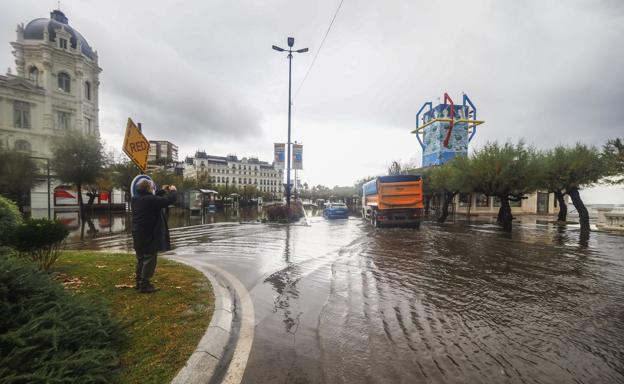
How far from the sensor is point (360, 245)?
11.2 meters

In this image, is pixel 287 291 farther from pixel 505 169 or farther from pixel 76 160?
pixel 76 160

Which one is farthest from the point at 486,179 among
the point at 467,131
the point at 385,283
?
the point at 467,131

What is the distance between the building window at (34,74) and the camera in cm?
3856

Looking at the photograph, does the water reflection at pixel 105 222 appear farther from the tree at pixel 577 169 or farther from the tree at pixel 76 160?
the tree at pixel 577 169

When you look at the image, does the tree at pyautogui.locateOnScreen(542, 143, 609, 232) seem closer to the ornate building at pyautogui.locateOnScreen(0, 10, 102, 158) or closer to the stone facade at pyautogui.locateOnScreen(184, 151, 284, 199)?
the ornate building at pyautogui.locateOnScreen(0, 10, 102, 158)

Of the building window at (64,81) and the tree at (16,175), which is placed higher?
the building window at (64,81)

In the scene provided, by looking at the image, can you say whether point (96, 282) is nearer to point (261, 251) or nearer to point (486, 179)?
point (261, 251)

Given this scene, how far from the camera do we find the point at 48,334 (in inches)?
87.8

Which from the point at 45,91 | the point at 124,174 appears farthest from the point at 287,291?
the point at 45,91

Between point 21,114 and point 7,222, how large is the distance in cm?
4472

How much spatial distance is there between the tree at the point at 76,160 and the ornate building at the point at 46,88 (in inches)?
615

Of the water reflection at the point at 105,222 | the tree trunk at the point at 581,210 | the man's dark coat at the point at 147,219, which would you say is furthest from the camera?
the tree trunk at the point at 581,210

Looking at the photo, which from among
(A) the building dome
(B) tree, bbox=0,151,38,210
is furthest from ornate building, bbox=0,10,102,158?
(B) tree, bbox=0,151,38,210

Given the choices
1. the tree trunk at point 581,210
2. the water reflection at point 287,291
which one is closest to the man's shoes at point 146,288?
the water reflection at point 287,291
